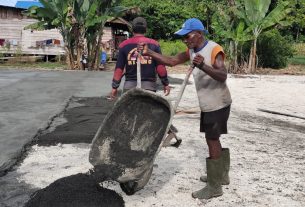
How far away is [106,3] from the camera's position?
813 inches

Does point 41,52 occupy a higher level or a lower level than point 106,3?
lower

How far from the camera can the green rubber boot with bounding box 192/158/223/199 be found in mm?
3996

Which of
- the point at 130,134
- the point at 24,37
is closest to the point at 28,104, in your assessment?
the point at 130,134

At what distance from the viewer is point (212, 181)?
402 cm

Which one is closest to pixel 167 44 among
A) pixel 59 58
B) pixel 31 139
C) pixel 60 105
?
pixel 59 58

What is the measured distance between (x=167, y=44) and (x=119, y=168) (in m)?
24.3

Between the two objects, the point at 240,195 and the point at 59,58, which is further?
the point at 59,58

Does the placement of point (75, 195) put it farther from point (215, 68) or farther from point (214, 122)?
point (215, 68)

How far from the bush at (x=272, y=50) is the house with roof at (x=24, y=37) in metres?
7.97

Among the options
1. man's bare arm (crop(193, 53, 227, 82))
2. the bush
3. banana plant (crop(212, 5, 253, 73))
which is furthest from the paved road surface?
the bush

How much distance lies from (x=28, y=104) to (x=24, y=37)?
63.0ft

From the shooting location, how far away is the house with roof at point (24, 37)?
26.3m

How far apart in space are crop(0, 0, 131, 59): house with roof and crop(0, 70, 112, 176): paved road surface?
12045 mm

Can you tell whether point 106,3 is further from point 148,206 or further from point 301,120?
point 148,206
